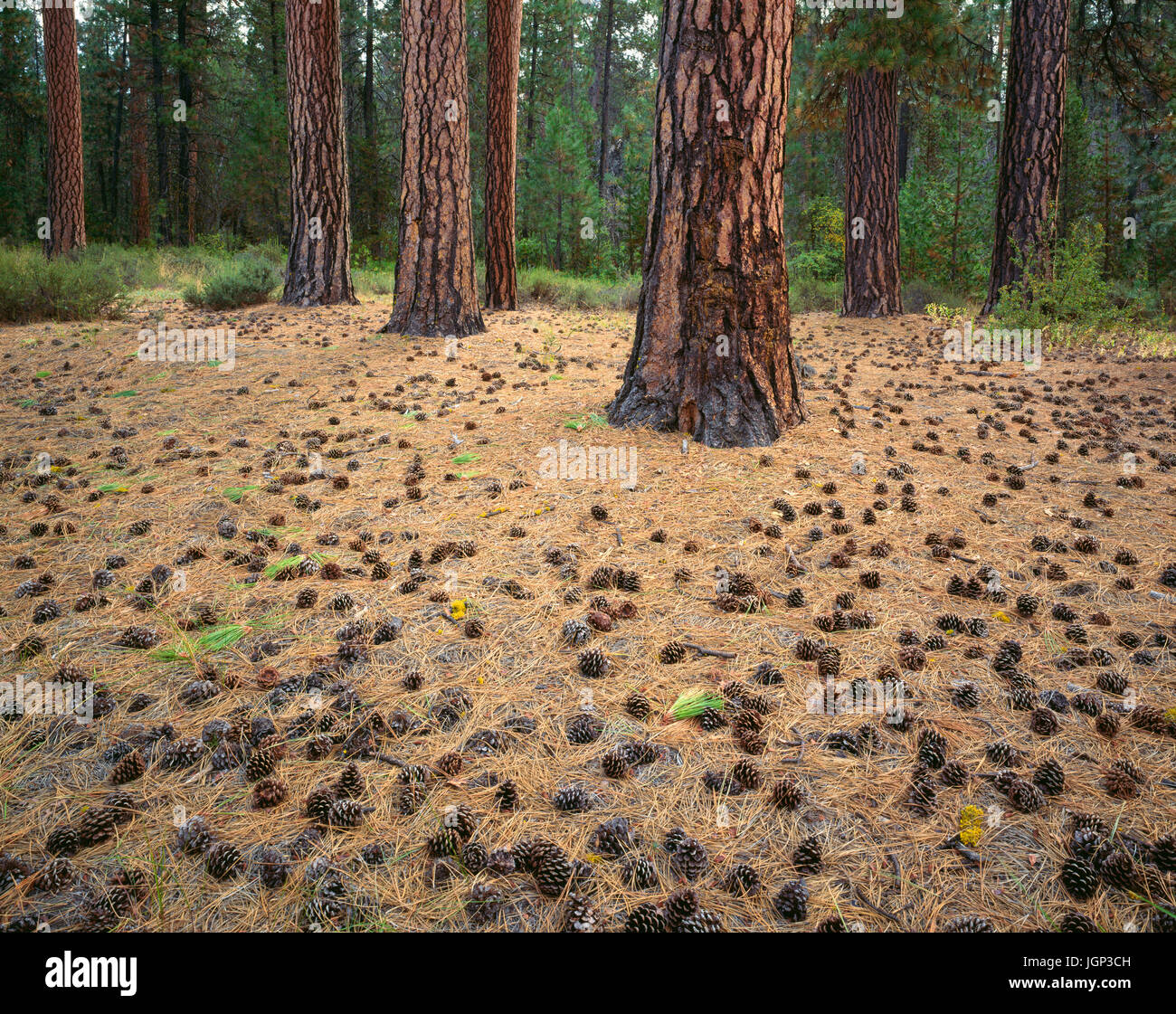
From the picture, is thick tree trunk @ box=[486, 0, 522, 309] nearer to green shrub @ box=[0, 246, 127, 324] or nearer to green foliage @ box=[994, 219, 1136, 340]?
green shrub @ box=[0, 246, 127, 324]

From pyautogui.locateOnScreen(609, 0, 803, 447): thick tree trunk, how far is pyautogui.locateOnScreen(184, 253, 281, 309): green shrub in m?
7.21

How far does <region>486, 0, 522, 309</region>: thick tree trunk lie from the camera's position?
9.42 metres

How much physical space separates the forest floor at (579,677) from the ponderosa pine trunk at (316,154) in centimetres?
537

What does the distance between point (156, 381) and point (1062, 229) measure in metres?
15.1

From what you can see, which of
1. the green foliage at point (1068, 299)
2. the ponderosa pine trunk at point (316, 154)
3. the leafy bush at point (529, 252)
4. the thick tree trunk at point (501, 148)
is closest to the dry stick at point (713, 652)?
the green foliage at point (1068, 299)

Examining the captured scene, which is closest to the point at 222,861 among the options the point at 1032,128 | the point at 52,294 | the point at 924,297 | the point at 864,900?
the point at 864,900

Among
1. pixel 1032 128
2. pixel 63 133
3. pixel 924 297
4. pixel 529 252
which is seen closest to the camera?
pixel 1032 128

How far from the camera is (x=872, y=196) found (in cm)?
966

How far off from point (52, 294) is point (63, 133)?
505 cm

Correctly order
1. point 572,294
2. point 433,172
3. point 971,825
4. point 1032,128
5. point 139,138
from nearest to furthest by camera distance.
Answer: point 971,825, point 433,172, point 1032,128, point 572,294, point 139,138

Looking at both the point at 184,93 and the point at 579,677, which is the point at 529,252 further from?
the point at 579,677

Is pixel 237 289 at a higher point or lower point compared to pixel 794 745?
higher

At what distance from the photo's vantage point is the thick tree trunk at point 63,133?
1100cm

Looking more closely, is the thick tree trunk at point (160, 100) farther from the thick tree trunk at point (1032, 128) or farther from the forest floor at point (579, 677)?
the forest floor at point (579, 677)
